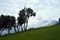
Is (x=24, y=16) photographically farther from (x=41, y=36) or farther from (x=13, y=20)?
(x=41, y=36)

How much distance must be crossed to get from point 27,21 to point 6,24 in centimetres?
1403

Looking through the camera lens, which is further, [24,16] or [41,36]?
[24,16]

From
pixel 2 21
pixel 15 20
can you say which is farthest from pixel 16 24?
pixel 2 21

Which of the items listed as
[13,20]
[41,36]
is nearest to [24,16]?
[13,20]

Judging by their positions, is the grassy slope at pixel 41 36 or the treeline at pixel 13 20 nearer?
the grassy slope at pixel 41 36

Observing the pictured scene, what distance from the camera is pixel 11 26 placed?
112 m

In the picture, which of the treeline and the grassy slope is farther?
the treeline

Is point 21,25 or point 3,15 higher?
point 3,15

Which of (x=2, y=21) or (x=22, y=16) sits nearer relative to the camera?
(x=2, y=21)

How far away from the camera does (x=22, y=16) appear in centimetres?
11812

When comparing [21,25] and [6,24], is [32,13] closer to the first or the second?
[21,25]

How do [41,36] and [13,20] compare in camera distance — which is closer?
[41,36]

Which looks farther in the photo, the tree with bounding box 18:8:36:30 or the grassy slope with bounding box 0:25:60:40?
the tree with bounding box 18:8:36:30

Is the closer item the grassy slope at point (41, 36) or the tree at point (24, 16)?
the grassy slope at point (41, 36)
